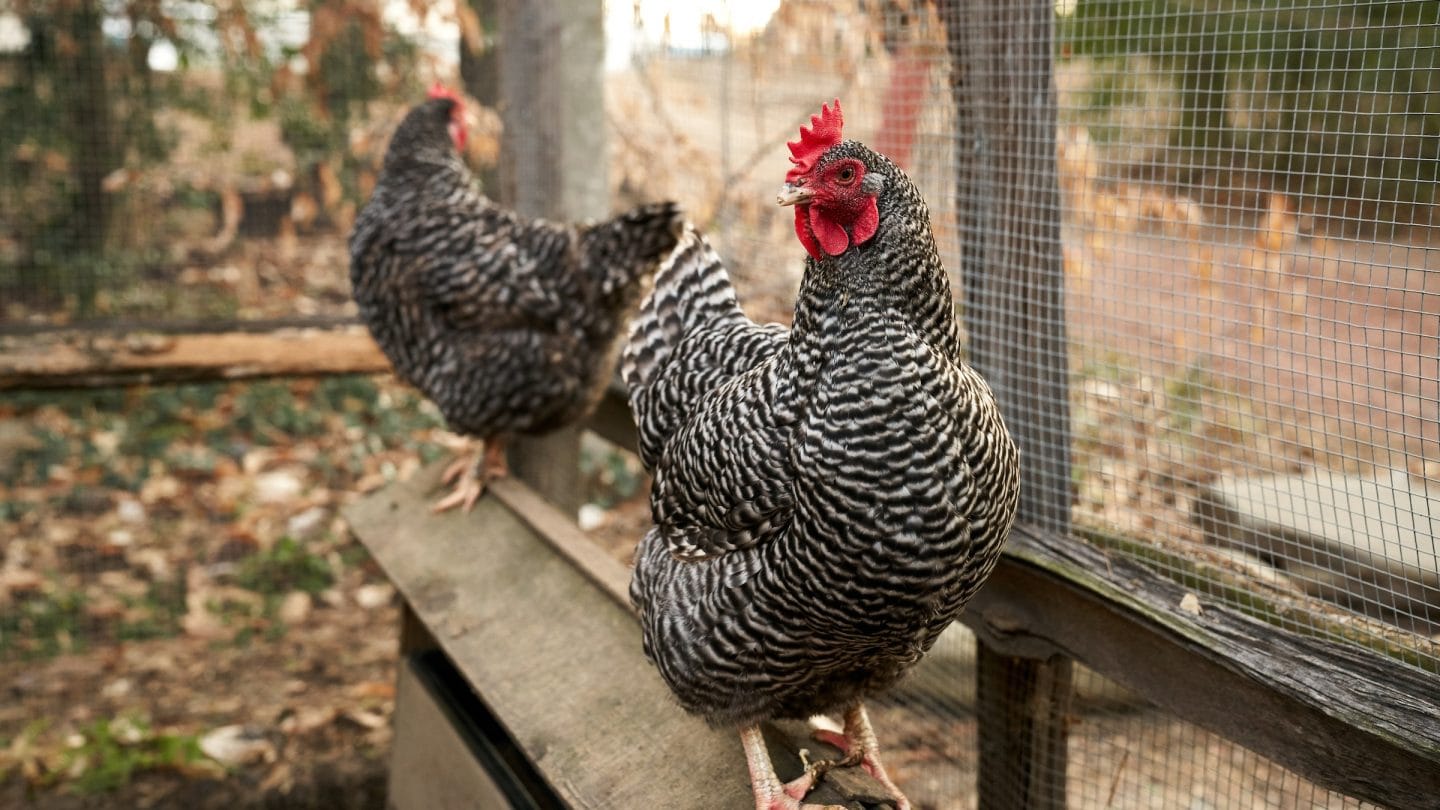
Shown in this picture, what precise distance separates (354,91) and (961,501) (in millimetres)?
4407

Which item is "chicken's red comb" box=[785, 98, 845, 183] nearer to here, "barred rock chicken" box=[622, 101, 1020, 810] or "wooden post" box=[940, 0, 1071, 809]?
"barred rock chicken" box=[622, 101, 1020, 810]

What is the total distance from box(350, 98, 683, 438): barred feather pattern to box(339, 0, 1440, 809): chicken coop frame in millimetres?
401

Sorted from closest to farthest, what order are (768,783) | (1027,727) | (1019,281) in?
(768,783) < (1019,281) < (1027,727)

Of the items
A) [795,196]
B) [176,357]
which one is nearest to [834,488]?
[795,196]

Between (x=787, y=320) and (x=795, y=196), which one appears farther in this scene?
(x=787, y=320)

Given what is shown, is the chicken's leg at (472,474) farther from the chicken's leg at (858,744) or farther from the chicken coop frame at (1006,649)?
the chicken's leg at (858,744)

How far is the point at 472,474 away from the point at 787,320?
1119 mm

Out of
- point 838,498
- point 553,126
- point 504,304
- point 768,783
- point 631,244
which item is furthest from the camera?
point 553,126

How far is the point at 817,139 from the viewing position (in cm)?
155

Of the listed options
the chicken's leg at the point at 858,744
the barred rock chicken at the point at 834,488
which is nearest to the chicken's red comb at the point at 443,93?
the barred rock chicken at the point at 834,488

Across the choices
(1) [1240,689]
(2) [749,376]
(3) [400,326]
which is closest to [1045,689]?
(1) [1240,689]

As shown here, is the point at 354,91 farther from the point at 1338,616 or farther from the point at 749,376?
the point at 1338,616

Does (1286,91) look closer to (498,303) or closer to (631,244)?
(631,244)

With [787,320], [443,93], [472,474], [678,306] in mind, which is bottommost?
[472,474]
